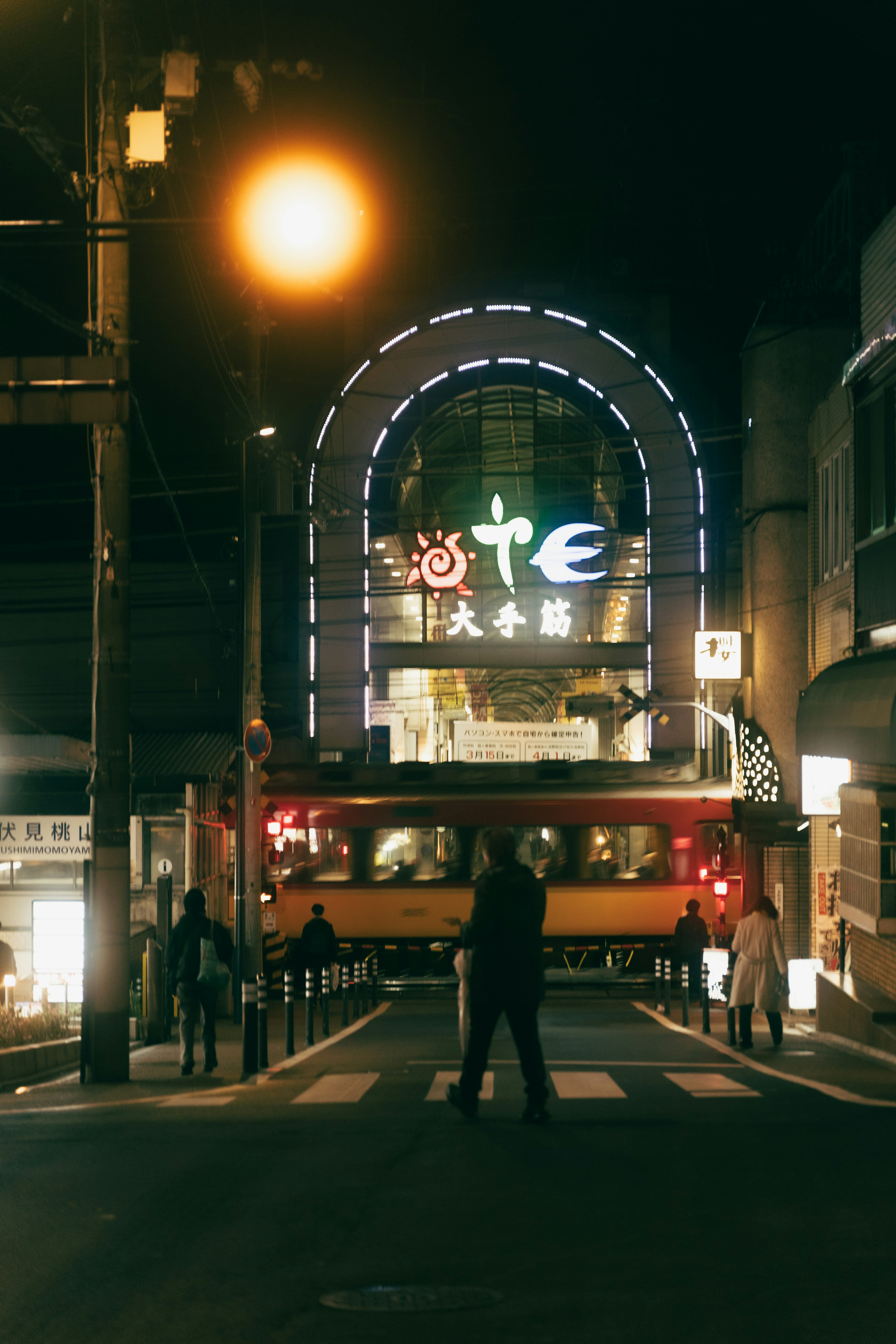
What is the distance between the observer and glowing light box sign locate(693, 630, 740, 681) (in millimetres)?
35281

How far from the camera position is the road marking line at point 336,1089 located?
1031 centimetres

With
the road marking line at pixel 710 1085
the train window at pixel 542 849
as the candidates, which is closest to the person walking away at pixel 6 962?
the road marking line at pixel 710 1085

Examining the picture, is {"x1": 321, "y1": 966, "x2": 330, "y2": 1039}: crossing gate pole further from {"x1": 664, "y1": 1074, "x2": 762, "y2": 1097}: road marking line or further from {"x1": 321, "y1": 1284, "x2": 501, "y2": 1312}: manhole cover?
{"x1": 321, "y1": 1284, "x2": 501, "y2": 1312}: manhole cover

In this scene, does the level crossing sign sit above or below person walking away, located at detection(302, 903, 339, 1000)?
above

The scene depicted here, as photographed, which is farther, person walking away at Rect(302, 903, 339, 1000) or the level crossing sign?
person walking away at Rect(302, 903, 339, 1000)

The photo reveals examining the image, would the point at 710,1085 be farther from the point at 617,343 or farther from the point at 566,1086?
the point at 617,343

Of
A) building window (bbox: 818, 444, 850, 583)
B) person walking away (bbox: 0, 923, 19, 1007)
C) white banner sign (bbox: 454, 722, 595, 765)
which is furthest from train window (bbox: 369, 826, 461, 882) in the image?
person walking away (bbox: 0, 923, 19, 1007)

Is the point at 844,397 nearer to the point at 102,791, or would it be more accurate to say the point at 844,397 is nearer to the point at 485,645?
the point at 102,791

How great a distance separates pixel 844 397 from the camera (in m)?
20.5

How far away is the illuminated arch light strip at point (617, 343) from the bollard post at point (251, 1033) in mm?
30692

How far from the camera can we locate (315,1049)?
16281 mm

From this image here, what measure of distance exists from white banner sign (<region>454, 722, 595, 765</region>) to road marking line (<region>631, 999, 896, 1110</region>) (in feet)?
48.3

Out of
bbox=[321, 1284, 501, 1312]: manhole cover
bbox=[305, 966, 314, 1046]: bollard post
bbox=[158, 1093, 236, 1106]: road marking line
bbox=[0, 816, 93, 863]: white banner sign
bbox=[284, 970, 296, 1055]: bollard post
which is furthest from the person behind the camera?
bbox=[0, 816, 93, 863]: white banner sign

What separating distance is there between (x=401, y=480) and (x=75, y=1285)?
38372 millimetres
